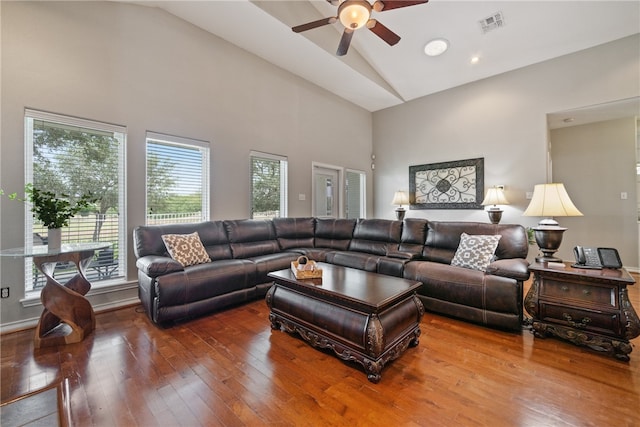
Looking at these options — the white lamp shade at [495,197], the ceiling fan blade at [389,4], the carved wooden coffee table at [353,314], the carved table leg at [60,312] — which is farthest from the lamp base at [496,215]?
the carved table leg at [60,312]

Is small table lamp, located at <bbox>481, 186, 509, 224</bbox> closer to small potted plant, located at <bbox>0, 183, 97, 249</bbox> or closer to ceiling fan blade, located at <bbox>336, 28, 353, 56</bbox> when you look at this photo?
ceiling fan blade, located at <bbox>336, 28, 353, 56</bbox>

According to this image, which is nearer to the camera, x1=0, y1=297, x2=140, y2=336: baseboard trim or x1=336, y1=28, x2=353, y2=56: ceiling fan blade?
x1=0, y1=297, x2=140, y2=336: baseboard trim

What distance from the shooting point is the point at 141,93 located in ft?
10.6

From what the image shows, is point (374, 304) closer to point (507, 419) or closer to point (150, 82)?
point (507, 419)

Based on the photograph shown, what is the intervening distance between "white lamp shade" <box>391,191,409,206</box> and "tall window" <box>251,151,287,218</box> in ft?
Result: 8.41

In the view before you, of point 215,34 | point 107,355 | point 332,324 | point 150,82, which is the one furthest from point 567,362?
point 215,34

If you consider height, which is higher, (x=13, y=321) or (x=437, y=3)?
(x=437, y=3)

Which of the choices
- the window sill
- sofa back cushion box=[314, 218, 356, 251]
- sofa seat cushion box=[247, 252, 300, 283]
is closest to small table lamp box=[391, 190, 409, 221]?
sofa back cushion box=[314, 218, 356, 251]

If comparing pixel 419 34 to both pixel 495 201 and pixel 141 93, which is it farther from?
pixel 141 93

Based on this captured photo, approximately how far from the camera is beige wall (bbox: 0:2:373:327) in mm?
2502

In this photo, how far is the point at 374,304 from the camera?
1757 mm

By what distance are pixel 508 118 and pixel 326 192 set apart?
12.0 ft

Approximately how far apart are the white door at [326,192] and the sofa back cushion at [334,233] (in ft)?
3.02

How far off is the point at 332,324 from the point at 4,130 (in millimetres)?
3503
